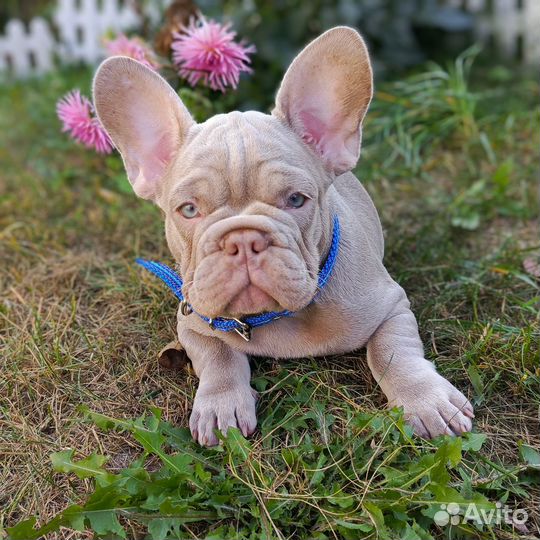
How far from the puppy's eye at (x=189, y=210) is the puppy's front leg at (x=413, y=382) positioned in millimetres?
960

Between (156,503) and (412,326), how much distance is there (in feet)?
4.42

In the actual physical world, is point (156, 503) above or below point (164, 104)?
below

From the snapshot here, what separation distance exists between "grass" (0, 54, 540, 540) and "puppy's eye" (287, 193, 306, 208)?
78 cm

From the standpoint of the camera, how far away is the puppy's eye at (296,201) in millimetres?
2652

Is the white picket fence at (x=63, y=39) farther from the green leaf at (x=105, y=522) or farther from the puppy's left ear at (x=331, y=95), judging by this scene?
the green leaf at (x=105, y=522)

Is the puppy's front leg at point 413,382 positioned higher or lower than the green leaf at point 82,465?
higher

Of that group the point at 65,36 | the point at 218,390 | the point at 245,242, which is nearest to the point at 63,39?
the point at 65,36

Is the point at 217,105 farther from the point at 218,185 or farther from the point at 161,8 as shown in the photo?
the point at 161,8

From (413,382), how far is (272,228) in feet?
2.85

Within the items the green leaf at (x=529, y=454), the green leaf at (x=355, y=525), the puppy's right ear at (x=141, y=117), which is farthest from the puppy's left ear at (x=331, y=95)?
the green leaf at (x=355, y=525)

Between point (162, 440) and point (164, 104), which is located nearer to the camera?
point (162, 440)

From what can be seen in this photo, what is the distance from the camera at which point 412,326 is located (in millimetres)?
3086

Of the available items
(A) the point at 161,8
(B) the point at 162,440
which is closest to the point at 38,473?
(B) the point at 162,440

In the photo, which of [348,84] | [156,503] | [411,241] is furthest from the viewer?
[411,241]
